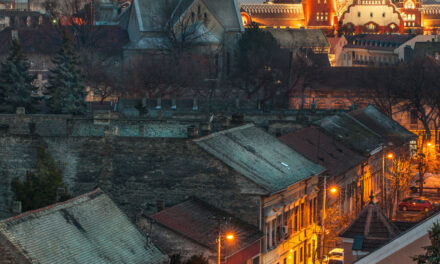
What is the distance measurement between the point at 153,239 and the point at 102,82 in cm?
7238

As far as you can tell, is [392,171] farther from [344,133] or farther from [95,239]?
[95,239]

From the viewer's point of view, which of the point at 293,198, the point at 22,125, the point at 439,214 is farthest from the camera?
the point at 22,125

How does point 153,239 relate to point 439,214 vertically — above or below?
below

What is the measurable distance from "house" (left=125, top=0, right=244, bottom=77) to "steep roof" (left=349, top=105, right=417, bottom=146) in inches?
1969

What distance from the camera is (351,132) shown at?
75.1 m

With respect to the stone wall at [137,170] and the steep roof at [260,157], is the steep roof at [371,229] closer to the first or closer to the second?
the steep roof at [260,157]

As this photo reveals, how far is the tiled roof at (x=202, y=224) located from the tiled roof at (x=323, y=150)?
12.0 m

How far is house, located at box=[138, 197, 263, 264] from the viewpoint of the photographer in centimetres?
4244

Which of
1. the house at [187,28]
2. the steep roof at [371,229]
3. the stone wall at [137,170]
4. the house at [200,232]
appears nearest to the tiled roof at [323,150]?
the stone wall at [137,170]

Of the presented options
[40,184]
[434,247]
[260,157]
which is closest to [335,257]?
[260,157]

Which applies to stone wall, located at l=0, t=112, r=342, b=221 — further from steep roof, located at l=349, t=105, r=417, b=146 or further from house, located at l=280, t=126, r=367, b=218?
steep roof, located at l=349, t=105, r=417, b=146

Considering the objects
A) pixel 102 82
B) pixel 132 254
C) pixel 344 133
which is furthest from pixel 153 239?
pixel 102 82

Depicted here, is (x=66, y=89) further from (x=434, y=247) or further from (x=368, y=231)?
(x=434, y=247)

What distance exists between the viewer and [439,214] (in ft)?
A: 96.3
